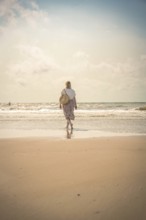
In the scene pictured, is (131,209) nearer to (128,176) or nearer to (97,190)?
(97,190)

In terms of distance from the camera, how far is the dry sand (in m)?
2.52

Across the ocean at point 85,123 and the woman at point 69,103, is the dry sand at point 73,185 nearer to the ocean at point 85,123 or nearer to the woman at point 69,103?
the ocean at point 85,123

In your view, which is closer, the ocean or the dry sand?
the dry sand

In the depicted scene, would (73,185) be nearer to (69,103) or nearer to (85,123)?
(69,103)

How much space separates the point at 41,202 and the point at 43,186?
1.44ft

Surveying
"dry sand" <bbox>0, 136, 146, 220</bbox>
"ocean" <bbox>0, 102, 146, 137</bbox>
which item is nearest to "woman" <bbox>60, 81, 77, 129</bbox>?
"ocean" <bbox>0, 102, 146, 137</bbox>

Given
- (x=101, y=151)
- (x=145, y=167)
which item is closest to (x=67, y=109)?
(x=101, y=151)

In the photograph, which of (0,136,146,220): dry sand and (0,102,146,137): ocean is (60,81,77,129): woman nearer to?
(0,102,146,137): ocean

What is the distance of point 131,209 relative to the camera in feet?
8.38

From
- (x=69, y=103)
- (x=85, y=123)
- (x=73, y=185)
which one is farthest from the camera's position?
(x=85, y=123)

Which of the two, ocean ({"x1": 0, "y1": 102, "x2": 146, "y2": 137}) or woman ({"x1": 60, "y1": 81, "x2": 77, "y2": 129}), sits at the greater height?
woman ({"x1": 60, "y1": 81, "x2": 77, "y2": 129})

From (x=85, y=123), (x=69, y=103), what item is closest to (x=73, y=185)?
(x=69, y=103)

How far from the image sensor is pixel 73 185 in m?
3.18

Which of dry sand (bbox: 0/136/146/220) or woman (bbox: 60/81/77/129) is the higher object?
woman (bbox: 60/81/77/129)
